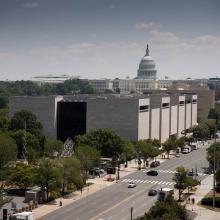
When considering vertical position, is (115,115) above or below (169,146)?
above

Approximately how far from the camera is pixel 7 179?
50.7 metres

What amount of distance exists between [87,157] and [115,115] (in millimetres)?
24855

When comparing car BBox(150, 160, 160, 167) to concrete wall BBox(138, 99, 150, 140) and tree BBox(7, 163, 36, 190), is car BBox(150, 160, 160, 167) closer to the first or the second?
concrete wall BBox(138, 99, 150, 140)

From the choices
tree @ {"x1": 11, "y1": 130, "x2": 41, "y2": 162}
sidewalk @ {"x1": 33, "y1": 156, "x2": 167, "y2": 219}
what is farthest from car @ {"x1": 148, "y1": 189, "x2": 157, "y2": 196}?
tree @ {"x1": 11, "y1": 130, "x2": 41, "y2": 162}

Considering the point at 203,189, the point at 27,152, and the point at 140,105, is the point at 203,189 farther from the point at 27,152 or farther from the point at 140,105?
the point at 140,105

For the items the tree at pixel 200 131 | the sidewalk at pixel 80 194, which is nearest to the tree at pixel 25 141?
the sidewalk at pixel 80 194

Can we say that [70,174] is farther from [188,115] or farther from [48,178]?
[188,115]

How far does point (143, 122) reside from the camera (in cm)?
8300

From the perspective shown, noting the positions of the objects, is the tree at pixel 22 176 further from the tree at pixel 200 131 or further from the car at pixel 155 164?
the tree at pixel 200 131

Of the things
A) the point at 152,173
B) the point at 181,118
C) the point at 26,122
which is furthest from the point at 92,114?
the point at 181,118

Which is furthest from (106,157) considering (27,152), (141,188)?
(141,188)

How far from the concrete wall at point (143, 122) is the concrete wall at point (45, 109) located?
43.2ft

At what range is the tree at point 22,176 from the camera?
49.2 meters

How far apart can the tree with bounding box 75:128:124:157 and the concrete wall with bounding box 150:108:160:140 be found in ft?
63.6
